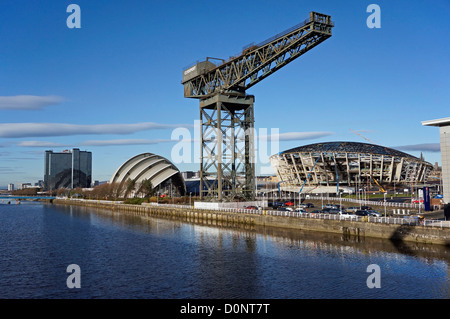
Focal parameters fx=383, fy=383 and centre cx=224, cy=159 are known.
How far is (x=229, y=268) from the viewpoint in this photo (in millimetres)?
28328

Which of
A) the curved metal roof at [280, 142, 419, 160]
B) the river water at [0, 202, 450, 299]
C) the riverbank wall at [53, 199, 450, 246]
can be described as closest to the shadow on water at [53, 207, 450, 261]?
the river water at [0, 202, 450, 299]

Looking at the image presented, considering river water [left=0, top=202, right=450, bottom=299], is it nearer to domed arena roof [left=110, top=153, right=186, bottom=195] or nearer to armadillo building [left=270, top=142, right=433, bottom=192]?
domed arena roof [left=110, top=153, right=186, bottom=195]

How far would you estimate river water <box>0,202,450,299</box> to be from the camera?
22.4 meters

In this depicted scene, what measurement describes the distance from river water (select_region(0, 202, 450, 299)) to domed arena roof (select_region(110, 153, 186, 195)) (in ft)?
238

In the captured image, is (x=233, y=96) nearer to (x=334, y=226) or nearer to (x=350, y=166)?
(x=334, y=226)

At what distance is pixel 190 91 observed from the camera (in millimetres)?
61844

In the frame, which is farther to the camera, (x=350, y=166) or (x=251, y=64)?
(x=350, y=166)

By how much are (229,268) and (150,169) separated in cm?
9189

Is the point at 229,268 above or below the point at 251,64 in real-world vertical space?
below

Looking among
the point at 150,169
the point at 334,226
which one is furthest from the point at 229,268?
the point at 150,169
